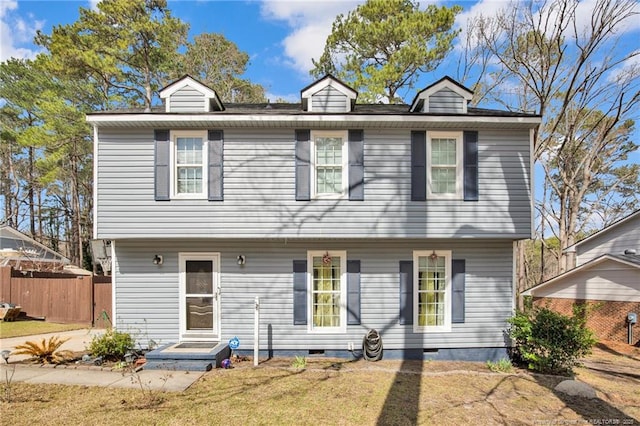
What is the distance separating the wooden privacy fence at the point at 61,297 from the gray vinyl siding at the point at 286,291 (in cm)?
500

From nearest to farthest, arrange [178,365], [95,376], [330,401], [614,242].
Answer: [330,401] → [95,376] → [178,365] → [614,242]

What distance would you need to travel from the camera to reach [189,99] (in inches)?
309

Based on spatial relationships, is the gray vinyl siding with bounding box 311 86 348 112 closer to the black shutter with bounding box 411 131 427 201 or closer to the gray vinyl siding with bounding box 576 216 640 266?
the black shutter with bounding box 411 131 427 201

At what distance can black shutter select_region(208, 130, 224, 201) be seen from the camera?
24.6ft

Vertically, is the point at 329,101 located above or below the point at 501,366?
above

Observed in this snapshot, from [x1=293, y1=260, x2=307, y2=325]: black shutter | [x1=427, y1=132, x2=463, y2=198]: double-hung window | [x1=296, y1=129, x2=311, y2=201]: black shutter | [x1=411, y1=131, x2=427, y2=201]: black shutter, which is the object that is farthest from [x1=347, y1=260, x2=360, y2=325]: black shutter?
[x1=427, y1=132, x2=463, y2=198]: double-hung window

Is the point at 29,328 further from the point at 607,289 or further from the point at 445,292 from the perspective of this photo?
the point at 607,289

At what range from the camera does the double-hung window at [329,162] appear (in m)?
7.68

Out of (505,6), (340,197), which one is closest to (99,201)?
(340,197)

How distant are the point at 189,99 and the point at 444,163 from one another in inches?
240

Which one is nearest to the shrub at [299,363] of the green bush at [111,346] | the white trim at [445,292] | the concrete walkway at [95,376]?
the concrete walkway at [95,376]

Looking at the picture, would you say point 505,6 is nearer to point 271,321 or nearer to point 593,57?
point 593,57

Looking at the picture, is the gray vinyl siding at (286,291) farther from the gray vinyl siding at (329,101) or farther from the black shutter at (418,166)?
the gray vinyl siding at (329,101)

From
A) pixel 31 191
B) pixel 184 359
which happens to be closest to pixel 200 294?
pixel 184 359
